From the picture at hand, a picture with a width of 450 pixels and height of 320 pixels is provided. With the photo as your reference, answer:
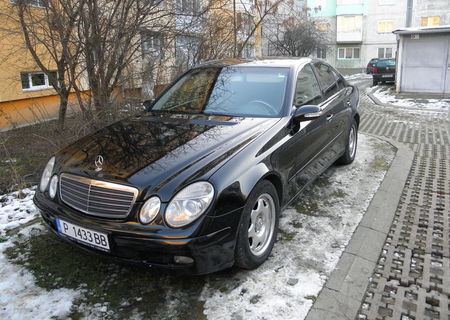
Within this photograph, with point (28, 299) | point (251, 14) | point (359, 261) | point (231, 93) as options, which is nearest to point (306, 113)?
point (231, 93)

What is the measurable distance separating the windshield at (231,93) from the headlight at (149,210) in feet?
4.71

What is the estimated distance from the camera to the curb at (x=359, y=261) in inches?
102

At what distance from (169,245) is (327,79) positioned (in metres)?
3.34

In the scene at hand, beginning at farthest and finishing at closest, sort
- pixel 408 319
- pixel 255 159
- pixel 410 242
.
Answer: pixel 410 242, pixel 255 159, pixel 408 319

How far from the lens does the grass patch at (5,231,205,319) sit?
8.45 feet

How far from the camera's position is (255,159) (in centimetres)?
291

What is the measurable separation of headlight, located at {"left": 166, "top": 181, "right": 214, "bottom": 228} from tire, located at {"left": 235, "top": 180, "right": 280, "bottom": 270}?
0.34 m

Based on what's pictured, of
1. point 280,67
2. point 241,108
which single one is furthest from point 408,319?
point 280,67

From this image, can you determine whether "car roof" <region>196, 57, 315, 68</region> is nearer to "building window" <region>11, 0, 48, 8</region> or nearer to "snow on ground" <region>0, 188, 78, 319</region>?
"building window" <region>11, 0, 48, 8</region>

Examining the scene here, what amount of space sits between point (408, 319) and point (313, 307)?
605 millimetres

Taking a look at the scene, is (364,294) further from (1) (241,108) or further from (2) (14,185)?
(2) (14,185)

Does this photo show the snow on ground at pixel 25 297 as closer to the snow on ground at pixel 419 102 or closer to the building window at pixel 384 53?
the snow on ground at pixel 419 102

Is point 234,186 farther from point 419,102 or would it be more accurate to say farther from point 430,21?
point 430,21

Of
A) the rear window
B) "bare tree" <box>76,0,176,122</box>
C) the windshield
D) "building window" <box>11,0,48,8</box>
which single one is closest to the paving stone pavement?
the windshield
